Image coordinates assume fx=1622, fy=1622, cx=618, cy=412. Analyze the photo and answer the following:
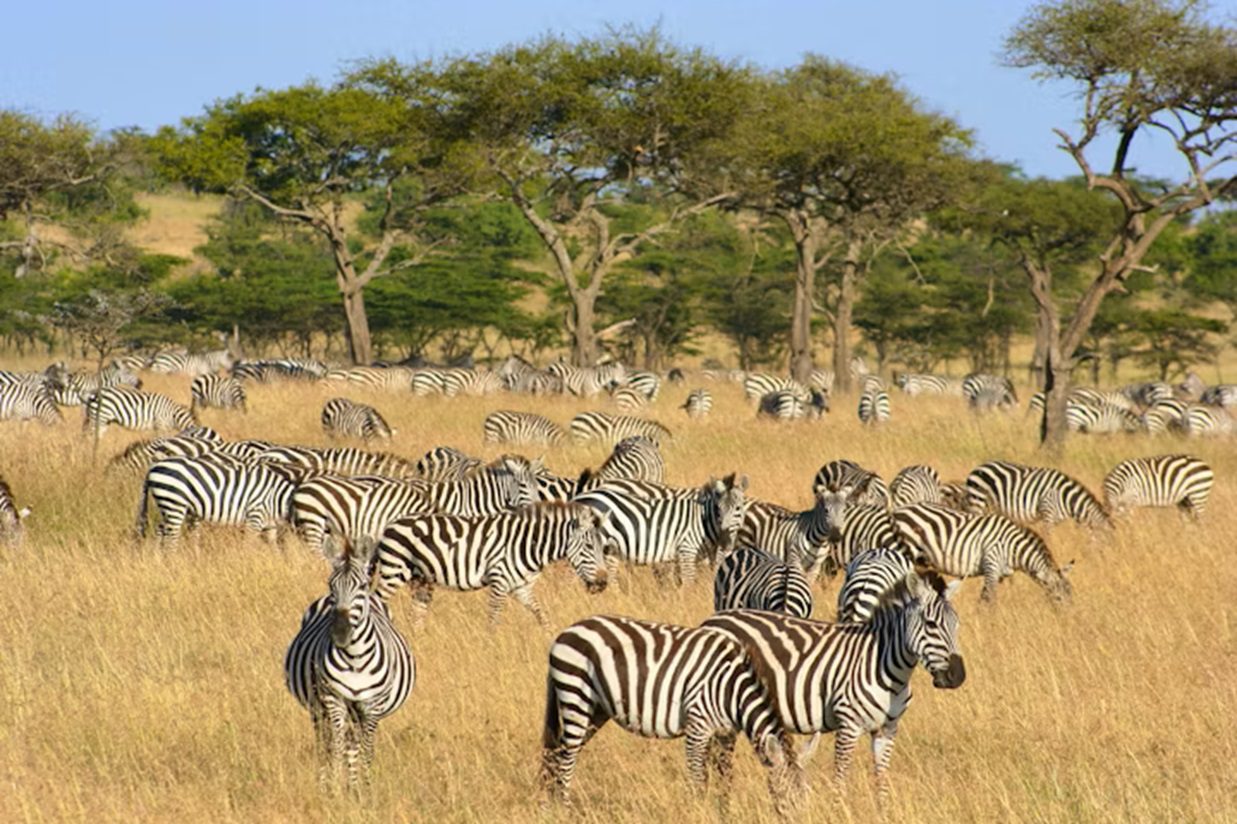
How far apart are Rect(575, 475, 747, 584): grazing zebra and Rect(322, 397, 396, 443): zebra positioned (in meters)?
9.00

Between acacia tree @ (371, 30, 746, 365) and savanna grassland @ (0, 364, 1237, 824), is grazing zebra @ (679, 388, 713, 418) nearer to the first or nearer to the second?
acacia tree @ (371, 30, 746, 365)

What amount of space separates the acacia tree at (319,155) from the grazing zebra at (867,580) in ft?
90.9

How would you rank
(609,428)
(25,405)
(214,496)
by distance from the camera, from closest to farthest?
(214,496) < (609,428) < (25,405)

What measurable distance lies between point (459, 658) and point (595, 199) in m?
25.2

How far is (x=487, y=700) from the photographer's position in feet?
31.0

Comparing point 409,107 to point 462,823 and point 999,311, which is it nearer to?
point 999,311

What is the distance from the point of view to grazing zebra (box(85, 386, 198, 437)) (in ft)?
69.9

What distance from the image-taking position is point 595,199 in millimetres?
34750

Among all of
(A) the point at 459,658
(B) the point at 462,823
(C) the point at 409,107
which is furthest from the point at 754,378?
(B) the point at 462,823

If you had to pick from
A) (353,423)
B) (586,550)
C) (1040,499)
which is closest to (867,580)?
(586,550)

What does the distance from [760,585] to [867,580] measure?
2.10 feet

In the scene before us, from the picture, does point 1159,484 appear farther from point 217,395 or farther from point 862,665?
point 217,395

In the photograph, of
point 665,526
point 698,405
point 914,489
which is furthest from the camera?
point 698,405

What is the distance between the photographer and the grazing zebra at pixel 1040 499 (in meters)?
15.2
